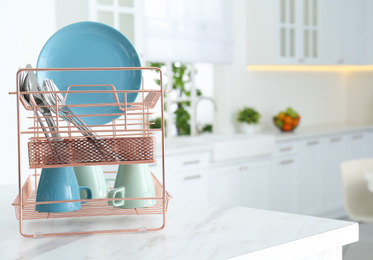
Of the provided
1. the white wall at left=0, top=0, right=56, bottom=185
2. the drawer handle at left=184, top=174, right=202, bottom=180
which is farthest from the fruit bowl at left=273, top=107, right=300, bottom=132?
the white wall at left=0, top=0, right=56, bottom=185

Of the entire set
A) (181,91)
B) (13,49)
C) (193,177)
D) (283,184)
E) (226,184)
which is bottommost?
(283,184)

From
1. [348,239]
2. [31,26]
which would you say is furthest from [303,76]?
[348,239]

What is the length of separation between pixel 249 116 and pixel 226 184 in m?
0.90

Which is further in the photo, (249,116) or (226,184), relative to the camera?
(249,116)

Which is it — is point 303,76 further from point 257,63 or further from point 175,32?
point 175,32

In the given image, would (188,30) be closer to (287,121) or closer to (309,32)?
(287,121)

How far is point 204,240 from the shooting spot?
1.06 metres

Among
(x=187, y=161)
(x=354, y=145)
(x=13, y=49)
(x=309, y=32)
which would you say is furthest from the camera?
(x=354, y=145)

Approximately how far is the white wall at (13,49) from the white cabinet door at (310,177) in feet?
9.43

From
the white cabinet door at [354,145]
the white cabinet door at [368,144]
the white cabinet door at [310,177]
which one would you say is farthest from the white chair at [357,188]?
the white cabinet door at [368,144]

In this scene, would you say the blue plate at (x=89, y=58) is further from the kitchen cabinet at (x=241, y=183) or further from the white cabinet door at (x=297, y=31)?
the white cabinet door at (x=297, y=31)

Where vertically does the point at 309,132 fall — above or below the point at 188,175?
above

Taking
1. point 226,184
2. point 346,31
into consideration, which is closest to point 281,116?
point 226,184

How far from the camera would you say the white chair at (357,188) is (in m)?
3.12
